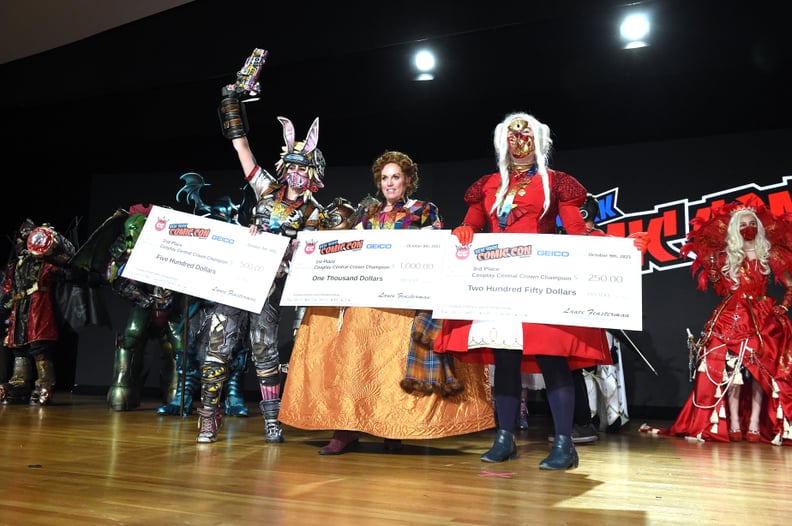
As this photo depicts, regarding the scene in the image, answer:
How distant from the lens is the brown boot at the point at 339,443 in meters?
3.43

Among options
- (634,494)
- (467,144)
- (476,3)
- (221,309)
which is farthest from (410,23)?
(634,494)

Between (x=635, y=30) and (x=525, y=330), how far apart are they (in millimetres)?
3064

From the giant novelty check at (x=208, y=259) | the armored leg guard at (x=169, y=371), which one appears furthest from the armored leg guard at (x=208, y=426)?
the armored leg guard at (x=169, y=371)

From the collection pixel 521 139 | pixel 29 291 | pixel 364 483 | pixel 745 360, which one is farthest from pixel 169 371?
pixel 745 360

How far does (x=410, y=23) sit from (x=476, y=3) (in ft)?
1.75

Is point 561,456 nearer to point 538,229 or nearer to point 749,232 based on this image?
point 538,229

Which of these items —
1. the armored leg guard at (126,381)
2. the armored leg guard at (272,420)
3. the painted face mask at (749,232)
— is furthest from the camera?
the armored leg guard at (126,381)

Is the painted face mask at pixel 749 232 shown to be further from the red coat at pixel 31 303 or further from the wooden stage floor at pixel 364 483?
the red coat at pixel 31 303

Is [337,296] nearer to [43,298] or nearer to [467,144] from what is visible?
[467,144]

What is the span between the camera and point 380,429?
3324mm

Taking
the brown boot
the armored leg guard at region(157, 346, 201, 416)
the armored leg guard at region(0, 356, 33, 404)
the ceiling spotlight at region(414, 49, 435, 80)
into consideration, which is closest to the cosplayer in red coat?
the brown boot

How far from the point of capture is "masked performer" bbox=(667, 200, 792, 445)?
4.63 meters

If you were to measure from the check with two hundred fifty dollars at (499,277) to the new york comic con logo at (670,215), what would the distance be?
11.1 feet

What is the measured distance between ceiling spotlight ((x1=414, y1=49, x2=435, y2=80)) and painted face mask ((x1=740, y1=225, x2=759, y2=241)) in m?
2.63
